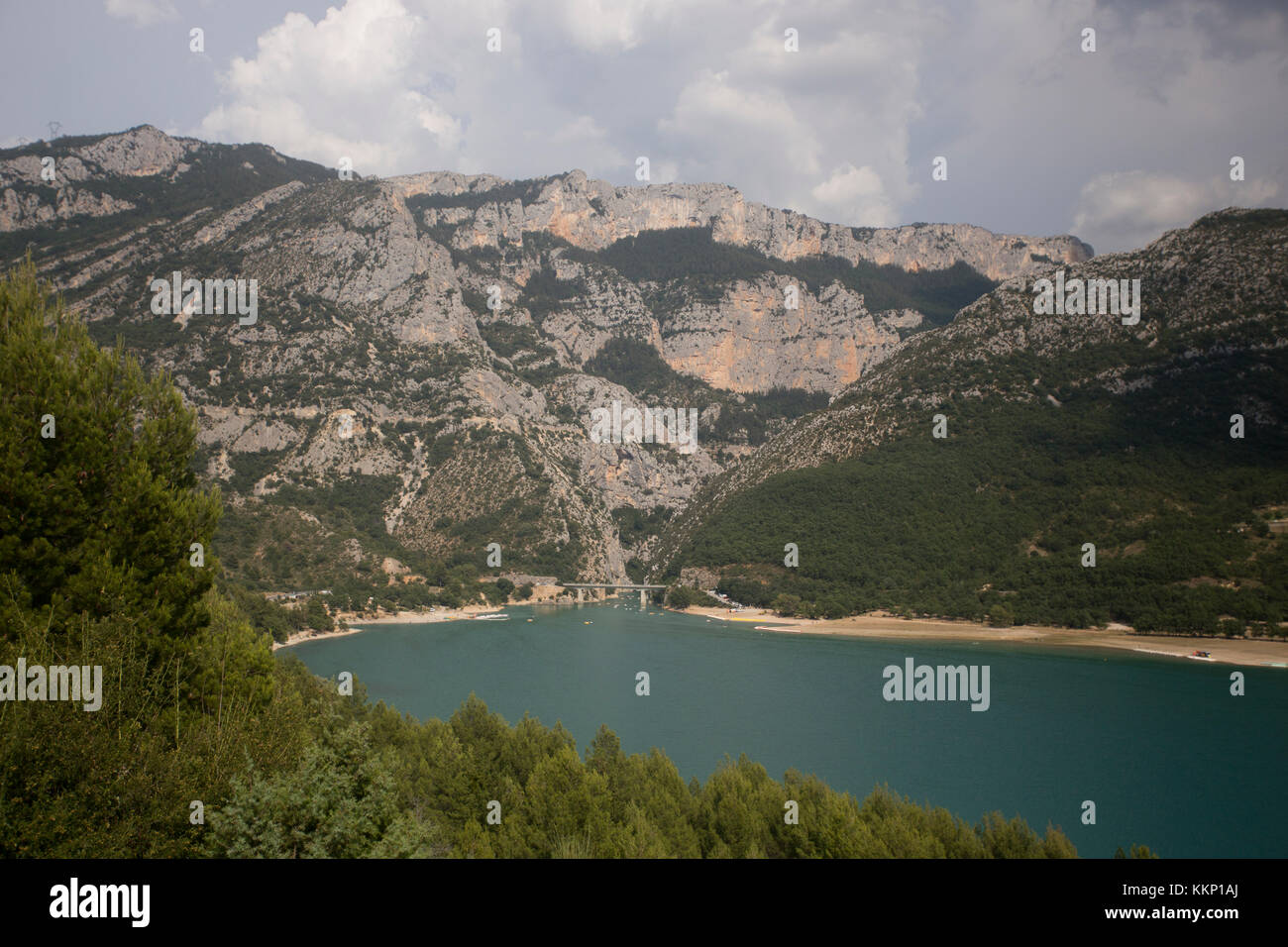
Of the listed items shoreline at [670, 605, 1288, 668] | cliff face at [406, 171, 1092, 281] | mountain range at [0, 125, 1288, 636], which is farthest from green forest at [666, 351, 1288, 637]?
cliff face at [406, 171, 1092, 281]

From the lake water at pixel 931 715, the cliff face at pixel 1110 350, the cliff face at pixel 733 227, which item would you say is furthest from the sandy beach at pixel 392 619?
the cliff face at pixel 733 227

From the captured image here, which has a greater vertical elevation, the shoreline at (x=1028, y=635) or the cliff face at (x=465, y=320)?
the cliff face at (x=465, y=320)

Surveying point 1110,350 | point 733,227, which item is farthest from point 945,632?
point 733,227

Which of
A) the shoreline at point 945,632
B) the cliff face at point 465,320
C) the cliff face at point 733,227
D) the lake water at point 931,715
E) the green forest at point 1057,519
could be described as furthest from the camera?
the cliff face at point 733,227

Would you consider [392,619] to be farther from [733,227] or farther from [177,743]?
[733,227]

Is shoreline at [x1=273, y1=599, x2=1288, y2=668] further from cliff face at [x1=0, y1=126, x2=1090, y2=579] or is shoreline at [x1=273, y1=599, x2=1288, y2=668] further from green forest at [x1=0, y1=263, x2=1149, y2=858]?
green forest at [x1=0, y1=263, x2=1149, y2=858]

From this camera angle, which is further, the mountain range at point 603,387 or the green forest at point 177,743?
the mountain range at point 603,387

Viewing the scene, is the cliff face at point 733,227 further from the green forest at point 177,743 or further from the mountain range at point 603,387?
the green forest at point 177,743
